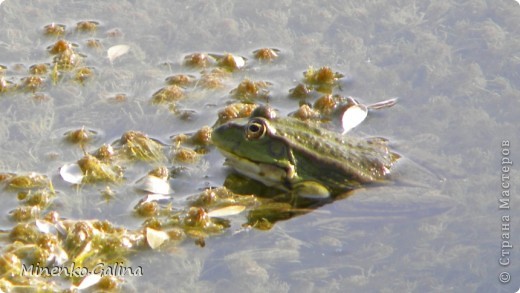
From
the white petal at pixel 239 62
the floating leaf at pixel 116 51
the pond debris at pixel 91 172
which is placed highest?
the floating leaf at pixel 116 51

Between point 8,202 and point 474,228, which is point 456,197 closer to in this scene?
point 474,228

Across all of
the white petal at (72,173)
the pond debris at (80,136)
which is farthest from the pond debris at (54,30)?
the white petal at (72,173)

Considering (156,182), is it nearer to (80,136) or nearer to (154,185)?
(154,185)

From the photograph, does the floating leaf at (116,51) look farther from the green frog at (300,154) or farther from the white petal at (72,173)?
the green frog at (300,154)

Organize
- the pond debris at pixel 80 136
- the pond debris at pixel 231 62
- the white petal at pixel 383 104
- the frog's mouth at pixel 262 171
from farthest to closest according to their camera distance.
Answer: the pond debris at pixel 231 62
the white petal at pixel 383 104
the pond debris at pixel 80 136
the frog's mouth at pixel 262 171

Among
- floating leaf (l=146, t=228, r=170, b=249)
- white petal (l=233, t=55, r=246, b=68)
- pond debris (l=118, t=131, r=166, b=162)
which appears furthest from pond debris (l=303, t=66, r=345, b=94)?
floating leaf (l=146, t=228, r=170, b=249)

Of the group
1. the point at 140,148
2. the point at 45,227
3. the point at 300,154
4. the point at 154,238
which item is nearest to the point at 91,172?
the point at 140,148
